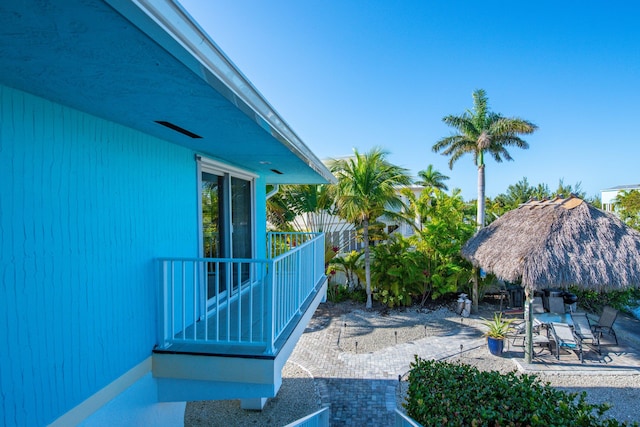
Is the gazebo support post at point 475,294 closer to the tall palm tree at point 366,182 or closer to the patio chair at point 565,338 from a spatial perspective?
the patio chair at point 565,338

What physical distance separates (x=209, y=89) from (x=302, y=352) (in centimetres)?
823

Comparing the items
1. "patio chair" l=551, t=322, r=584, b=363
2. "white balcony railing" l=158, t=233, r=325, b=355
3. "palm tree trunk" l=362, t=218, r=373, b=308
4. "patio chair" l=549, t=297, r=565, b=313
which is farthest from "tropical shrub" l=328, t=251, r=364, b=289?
"white balcony railing" l=158, t=233, r=325, b=355

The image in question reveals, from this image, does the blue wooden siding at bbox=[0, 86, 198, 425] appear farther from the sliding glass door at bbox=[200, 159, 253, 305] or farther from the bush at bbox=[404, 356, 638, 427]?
the bush at bbox=[404, 356, 638, 427]

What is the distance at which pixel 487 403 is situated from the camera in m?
3.73

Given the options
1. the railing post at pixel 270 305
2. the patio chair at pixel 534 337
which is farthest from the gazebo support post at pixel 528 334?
the railing post at pixel 270 305

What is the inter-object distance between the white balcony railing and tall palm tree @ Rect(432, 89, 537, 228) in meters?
18.7

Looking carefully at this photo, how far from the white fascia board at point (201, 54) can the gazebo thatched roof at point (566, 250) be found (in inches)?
325

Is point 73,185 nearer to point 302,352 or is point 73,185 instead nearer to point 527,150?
point 302,352

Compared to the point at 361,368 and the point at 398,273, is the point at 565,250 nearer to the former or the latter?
the point at 398,273

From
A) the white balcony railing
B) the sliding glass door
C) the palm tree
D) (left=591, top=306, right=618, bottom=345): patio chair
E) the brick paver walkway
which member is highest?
the palm tree

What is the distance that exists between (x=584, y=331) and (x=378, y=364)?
5.65 meters

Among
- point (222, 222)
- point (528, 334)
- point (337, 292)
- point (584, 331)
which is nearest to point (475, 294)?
point (584, 331)

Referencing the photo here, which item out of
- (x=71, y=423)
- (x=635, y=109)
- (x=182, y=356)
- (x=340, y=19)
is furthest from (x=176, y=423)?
(x=635, y=109)

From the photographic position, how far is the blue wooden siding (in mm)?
2264
